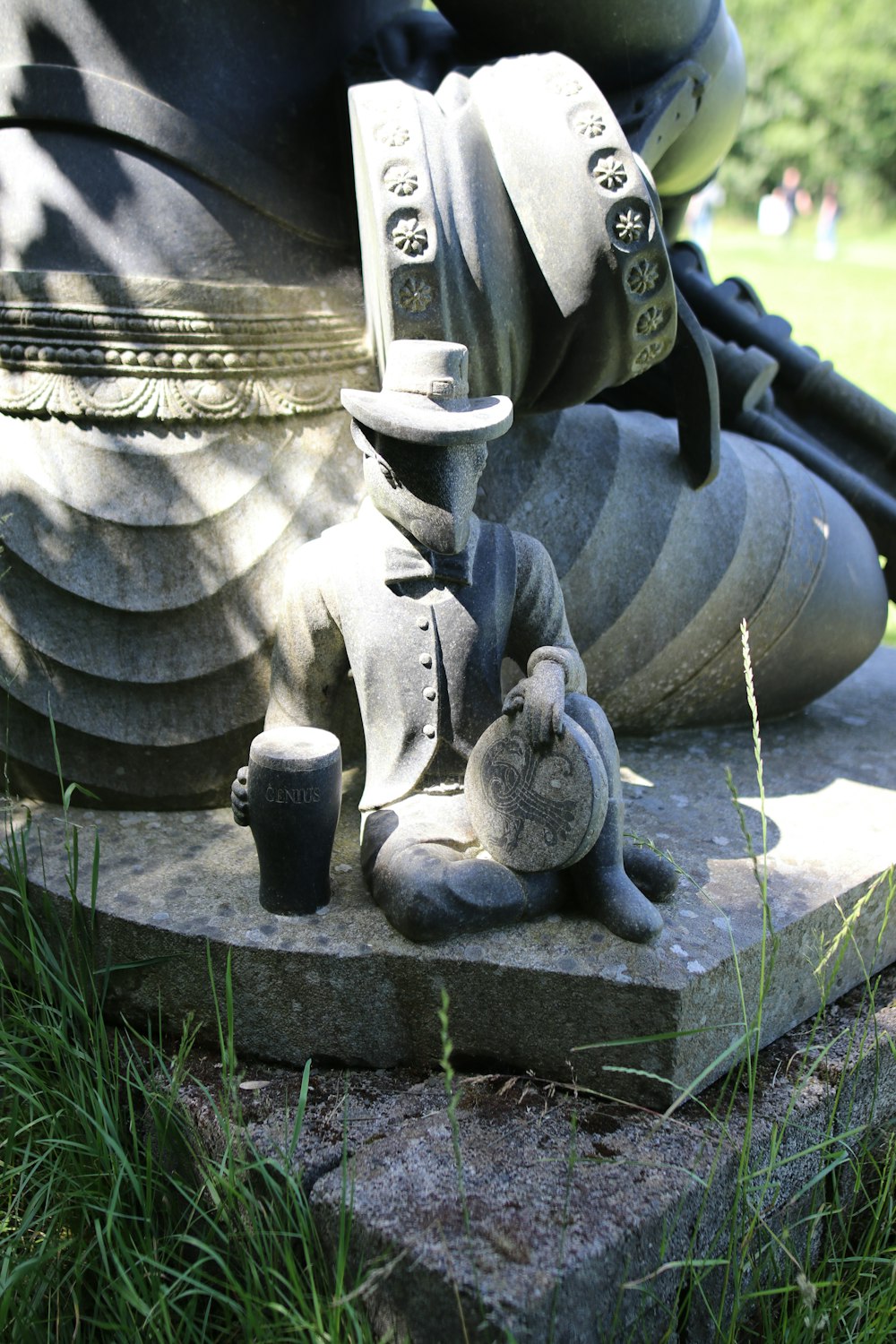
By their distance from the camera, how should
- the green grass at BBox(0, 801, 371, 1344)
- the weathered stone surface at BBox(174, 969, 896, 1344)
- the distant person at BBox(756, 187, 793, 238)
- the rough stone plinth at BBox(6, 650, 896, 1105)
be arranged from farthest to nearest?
the distant person at BBox(756, 187, 793, 238)
the rough stone plinth at BBox(6, 650, 896, 1105)
the green grass at BBox(0, 801, 371, 1344)
the weathered stone surface at BBox(174, 969, 896, 1344)

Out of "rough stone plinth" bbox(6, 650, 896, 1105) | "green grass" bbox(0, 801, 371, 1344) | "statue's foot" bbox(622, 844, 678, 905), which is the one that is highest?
"statue's foot" bbox(622, 844, 678, 905)

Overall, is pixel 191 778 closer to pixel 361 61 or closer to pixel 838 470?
pixel 361 61

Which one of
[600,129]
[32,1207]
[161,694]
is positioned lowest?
[32,1207]

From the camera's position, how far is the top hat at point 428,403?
7.53 feet

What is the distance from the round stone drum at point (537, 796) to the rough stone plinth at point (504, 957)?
0.15m

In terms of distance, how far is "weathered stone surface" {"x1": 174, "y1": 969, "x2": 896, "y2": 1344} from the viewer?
1.78m

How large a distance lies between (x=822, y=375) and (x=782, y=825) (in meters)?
1.74

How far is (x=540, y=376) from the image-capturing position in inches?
115

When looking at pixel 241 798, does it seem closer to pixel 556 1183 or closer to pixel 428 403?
pixel 428 403

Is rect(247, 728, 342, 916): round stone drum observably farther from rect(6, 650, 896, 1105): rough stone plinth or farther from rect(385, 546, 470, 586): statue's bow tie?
rect(385, 546, 470, 586): statue's bow tie

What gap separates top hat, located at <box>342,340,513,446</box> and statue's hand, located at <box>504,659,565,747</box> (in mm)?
Result: 454

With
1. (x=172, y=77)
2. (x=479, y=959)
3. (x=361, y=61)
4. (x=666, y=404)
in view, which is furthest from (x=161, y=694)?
(x=666, y=404)

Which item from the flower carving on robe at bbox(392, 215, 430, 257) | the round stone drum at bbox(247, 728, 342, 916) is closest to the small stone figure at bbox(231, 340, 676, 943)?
the round stone drum at bbox(247, 728, 342, 916)

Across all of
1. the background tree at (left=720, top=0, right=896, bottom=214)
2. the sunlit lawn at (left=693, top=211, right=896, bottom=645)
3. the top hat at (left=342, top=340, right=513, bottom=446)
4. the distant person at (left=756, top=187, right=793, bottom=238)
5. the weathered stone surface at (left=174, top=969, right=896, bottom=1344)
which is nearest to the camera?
the weathered stone surface at (left=174, top=969, right=896, bottom=1344)
